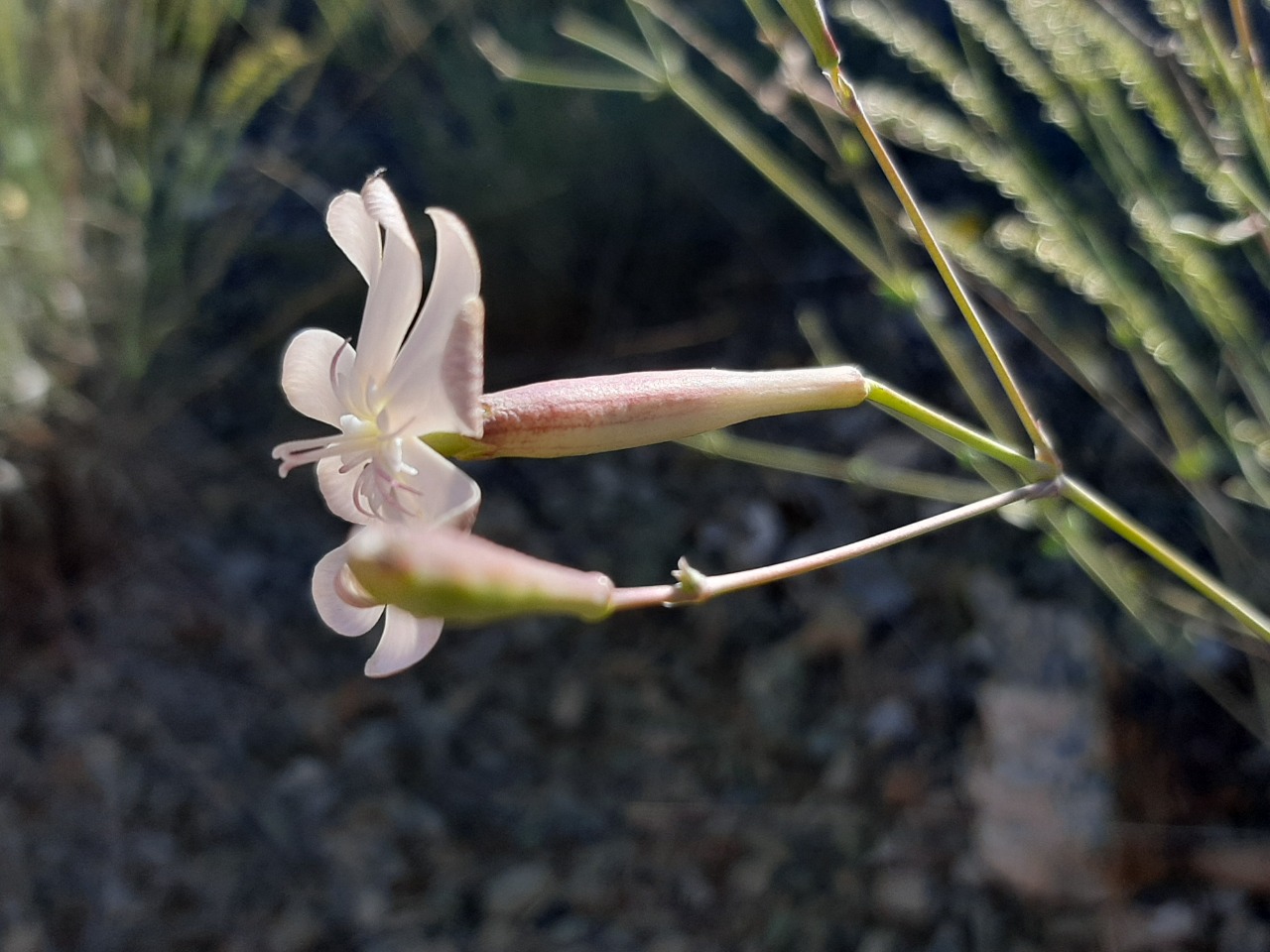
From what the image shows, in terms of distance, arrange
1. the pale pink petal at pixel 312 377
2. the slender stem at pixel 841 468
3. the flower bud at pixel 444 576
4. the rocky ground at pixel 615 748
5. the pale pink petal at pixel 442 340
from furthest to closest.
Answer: the rocky ground at pixel 615 748
the slender stem at pixel 841 468
the pale pink petal at pixel 312 377
the pale pink petal at pixel 442 340
the flower bud at pixel 444 576

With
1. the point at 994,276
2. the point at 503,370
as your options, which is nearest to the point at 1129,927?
the point at 994,276

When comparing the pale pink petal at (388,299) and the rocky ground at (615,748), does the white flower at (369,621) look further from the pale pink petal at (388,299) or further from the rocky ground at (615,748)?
the rocky ground at (615,748)

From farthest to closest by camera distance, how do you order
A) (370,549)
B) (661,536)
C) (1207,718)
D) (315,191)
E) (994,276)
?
(315,191) → (661,536) → (1207,718) → (994,276) → (370,549)

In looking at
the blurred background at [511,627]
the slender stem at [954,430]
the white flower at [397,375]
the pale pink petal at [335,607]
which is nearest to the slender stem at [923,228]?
the slender stem at [954,430]

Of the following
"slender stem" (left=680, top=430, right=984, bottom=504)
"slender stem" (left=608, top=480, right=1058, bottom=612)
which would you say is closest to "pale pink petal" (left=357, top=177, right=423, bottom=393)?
"slender stem" (left=608, top=480, right=1058, bottom=612)

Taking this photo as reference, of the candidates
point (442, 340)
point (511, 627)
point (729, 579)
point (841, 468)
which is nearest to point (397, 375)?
point (442, 340)

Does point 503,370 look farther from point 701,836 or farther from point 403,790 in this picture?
point 701,836

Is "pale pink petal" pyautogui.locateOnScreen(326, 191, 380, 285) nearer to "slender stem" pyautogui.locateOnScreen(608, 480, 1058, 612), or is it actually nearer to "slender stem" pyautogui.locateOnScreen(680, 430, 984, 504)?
"slender stem" pyautogui.locateOnScreen(608, 480, 1058, 612)

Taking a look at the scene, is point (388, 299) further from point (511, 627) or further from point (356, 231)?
point (511, 627)
